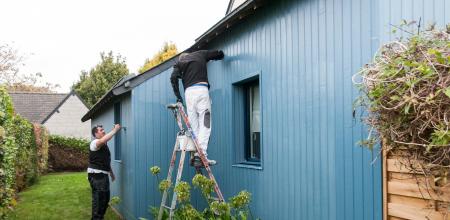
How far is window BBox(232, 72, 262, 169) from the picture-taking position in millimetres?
6891

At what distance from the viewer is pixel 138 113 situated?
869cm

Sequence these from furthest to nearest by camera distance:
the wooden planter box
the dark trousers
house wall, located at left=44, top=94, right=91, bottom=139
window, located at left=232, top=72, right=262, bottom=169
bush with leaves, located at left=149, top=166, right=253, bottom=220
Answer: house wall, located at left=44, top=94, right=91, bottom=139, the dark trousers, window, located at left=232, top=72, right=262, bottom=169, bush with leaves, located at left=149, top=166, right=253, bottom=220, the wooden planter box

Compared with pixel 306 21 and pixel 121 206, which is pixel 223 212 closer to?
pixel 306 21

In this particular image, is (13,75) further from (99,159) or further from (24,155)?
(99,159)

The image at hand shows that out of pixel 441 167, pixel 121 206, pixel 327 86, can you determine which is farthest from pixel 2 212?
pixel 121 206

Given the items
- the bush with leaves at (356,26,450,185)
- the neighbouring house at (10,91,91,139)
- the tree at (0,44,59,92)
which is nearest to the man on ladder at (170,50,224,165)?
the bush with leaves at (356,26,450,185)

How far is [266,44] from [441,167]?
145 inches

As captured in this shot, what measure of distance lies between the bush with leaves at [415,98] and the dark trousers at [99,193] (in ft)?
23.9

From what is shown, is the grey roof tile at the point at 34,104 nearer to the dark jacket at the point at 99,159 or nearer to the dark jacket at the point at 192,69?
the dark jacket at the point at 99,159

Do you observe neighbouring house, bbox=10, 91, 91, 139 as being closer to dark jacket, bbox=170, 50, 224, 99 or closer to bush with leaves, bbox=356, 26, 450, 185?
dark jacket, bbox=170, 50, 224, 99

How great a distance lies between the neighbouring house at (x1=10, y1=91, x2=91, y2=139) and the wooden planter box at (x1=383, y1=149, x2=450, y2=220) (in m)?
32.2

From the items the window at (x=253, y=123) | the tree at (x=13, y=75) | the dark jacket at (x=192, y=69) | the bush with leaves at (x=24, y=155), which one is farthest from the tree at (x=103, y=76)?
the window at (x=253, y=123)

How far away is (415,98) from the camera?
8.34 ft

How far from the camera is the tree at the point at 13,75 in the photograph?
115 feet
